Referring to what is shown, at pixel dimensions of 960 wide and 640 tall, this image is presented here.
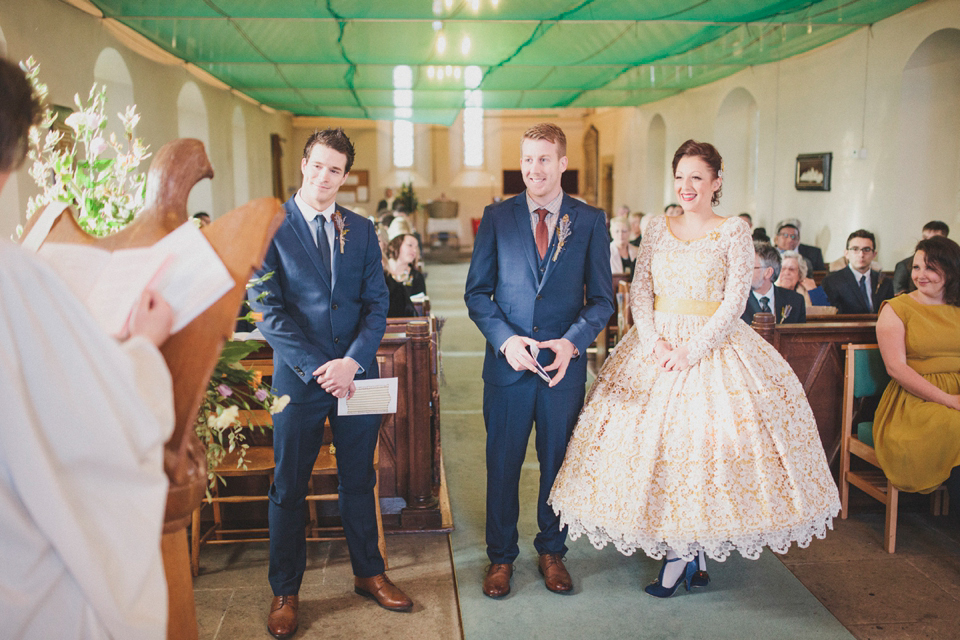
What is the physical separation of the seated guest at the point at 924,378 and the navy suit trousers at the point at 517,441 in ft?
4.98

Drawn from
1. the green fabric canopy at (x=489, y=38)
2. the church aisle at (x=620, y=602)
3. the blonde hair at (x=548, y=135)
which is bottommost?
the church aisle at (x=620, y=602)

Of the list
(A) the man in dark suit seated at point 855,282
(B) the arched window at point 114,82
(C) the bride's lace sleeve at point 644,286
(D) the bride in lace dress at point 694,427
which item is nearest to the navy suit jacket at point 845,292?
(A) the man in dark suit seated at point 855,282

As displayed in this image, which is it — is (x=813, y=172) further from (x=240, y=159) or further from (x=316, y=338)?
(x=240, y=159)

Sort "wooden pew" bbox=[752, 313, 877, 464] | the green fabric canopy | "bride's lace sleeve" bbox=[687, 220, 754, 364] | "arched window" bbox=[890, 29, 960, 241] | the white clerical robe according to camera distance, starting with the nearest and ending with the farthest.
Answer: the white clerical robe → "bride's lace sleeve" bbox=[687, 220, 754, 364] → "wooden pew" bbox=[752, 313, 877, 464] → the green fabric canopy → "arched window" bbox=[890, 29, 960, 241]

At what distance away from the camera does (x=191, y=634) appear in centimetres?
160

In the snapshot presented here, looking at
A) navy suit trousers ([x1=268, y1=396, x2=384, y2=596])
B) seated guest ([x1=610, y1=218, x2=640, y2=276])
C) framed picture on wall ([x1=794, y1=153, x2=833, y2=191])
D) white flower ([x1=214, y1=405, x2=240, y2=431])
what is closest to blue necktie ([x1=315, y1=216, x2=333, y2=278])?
navy suit trousers ([x1=268, y1=396, x2=384, y2=596])

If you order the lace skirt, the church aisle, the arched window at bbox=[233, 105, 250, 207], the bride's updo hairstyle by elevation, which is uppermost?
the arched window at bbox=[233, 105, 250, 207]

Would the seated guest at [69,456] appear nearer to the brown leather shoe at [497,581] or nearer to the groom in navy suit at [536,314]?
the groom in navy suit at [536,314]

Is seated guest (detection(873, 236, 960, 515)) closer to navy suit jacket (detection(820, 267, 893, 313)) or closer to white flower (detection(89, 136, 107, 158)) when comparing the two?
navy suit jacket (detection(820, 267, 893, 313))

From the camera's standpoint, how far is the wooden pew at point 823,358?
382cm

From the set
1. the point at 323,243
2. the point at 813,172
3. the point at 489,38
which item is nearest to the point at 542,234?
the point at 323,243

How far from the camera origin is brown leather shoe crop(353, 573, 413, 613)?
9.47 feet

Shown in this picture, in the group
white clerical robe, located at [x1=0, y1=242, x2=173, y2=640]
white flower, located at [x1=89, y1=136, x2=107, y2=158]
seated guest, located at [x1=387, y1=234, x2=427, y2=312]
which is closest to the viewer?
white clerical robe, located at [x1=0, y1=242, x2=173, y2=640]

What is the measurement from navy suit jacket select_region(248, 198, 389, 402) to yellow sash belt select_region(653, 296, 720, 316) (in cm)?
108
